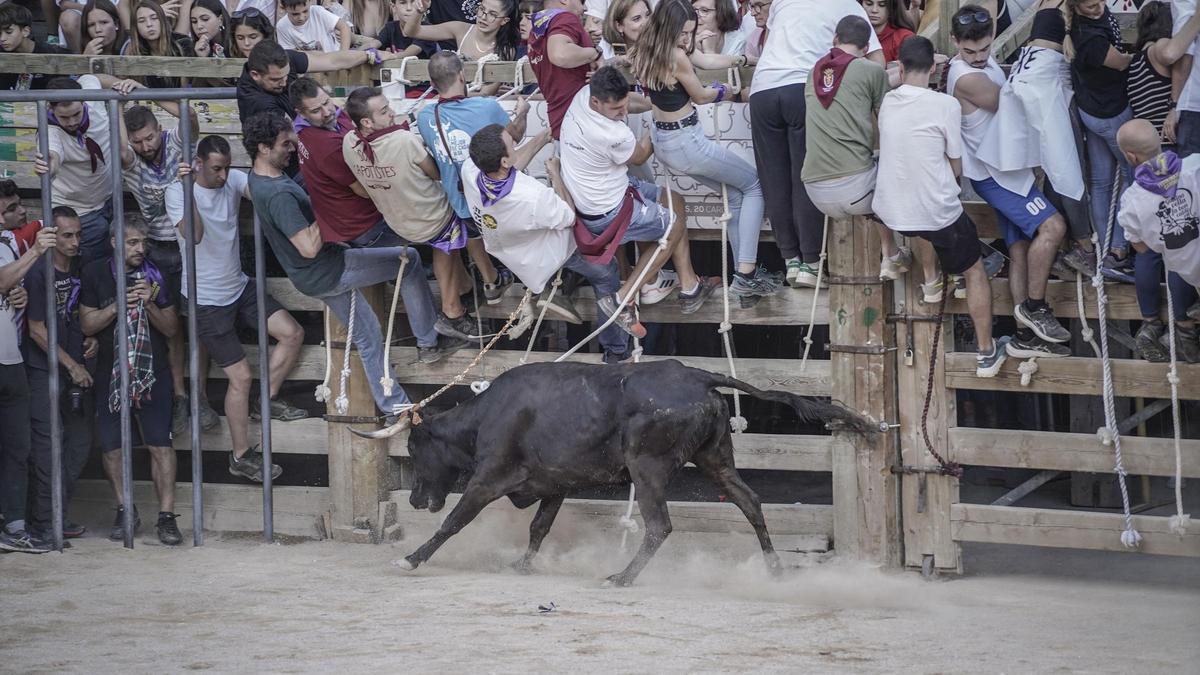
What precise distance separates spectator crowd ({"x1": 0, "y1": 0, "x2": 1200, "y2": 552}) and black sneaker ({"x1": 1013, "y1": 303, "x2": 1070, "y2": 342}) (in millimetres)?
15

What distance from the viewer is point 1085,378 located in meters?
7.64

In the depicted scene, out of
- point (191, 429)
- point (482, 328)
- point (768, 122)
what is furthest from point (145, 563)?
point (768, 122)

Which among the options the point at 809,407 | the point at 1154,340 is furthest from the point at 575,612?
the point at 1154,340

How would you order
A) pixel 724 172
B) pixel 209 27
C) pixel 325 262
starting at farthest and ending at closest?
pixel 209 27 → pixel 325 262 → pixel 724 172

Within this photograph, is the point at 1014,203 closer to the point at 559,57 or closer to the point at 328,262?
the point at 559,57

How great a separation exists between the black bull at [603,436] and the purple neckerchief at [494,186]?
3.36ft

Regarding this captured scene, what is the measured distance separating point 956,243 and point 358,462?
3920 mm

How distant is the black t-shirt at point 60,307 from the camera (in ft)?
29.4

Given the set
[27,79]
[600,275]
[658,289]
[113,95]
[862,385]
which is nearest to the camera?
[862,385]

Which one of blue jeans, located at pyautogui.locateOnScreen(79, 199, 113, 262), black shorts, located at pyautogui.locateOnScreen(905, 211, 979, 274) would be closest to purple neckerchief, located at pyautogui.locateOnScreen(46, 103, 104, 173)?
blue jeans, located at pyautogui.locateOnScreen(79, 199, 113, 262)

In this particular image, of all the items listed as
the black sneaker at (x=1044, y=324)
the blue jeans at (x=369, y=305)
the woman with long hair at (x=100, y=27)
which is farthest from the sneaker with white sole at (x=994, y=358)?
the woman with long hair at (x=100, y=27)

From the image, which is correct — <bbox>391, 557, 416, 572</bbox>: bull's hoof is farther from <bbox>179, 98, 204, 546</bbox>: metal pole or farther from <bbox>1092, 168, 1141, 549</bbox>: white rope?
<bbox>1092, 168, 1141, 549</bbox>: white rope

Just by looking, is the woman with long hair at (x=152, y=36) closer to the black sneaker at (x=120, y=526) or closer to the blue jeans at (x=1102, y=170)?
the black sneaker at (x=120, y=526)

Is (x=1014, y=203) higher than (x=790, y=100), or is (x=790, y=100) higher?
(x=790, y=100)
